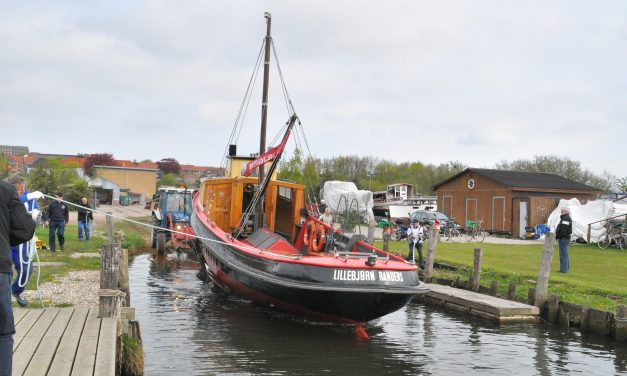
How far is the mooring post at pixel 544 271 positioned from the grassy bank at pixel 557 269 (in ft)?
1.72

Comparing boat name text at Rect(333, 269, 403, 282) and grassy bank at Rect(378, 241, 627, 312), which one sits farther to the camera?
grassy bank at Rect(378, 241, 627, 312)

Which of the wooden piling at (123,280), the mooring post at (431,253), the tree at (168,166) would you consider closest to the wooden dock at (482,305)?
the mooring post at (431,253)

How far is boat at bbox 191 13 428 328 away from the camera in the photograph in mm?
11414

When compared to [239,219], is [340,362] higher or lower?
lower

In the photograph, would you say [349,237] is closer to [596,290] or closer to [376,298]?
[376,298]

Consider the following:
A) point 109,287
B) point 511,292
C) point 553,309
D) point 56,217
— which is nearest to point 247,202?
point 56,217

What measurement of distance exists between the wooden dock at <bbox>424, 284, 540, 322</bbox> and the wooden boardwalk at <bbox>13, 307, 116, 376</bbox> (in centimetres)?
911

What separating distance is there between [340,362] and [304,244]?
4350 millimetres

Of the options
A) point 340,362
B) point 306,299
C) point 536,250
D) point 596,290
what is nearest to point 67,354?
point 340,362

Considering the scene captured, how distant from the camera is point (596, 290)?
14617mm

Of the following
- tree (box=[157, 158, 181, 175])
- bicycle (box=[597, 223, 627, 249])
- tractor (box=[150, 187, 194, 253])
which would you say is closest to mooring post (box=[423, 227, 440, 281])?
tractor (box=[150, 187, 194, 253])

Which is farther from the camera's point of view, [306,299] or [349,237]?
[349,237]

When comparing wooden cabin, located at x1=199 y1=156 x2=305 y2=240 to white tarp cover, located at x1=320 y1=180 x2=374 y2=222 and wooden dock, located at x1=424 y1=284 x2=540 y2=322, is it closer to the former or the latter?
wooden dock, located at x1=424 y1=284 x2=540 y2=322

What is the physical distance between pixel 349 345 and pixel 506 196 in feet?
86.7
